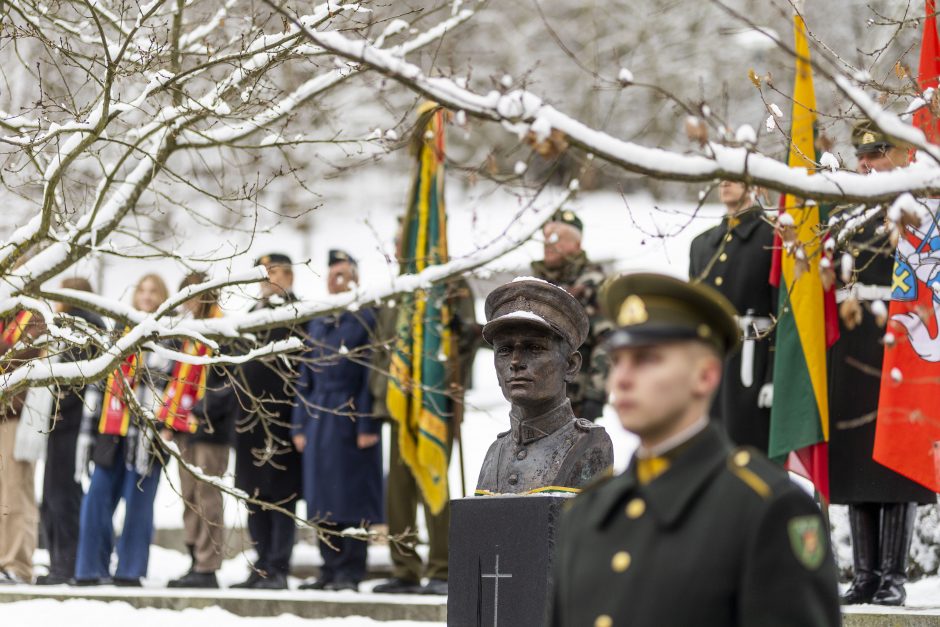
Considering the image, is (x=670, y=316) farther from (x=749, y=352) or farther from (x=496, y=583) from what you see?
(x=749, y=352)

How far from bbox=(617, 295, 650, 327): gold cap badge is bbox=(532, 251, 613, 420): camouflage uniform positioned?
238 inches

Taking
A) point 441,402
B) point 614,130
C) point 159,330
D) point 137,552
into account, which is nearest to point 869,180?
point 159,330

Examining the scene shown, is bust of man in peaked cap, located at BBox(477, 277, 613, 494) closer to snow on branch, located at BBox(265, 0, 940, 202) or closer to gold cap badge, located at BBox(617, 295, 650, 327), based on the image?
snow on branch, located at BBox(265, 0, 940, 202)

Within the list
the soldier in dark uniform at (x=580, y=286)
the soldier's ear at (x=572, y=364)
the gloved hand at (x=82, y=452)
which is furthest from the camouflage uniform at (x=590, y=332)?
the gloved hand at (x=82, y=452)

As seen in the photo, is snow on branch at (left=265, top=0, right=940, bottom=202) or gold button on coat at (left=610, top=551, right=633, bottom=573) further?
snow on branch at (left=265, top=0, right=940, bottom=202)

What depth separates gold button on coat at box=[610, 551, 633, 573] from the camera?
3.45 metres

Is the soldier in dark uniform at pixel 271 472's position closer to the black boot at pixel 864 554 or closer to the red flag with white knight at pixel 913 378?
the black boot at pixel 864 554

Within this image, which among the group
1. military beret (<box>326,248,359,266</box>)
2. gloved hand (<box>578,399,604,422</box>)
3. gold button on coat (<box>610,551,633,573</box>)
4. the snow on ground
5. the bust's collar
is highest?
military beret (<box>326,248,359,266</box>)

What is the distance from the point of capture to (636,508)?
3500mm

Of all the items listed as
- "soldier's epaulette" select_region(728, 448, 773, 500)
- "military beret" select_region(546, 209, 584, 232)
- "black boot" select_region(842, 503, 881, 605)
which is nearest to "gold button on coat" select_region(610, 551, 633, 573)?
"soldier's epaulette" select_region(728, 448, 773, 500)

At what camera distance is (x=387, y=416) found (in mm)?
10625

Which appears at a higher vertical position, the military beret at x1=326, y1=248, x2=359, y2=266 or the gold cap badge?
the military beret at x1=326, y1=248, x2=359, y2=266

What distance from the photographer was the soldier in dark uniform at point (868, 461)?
8445mm

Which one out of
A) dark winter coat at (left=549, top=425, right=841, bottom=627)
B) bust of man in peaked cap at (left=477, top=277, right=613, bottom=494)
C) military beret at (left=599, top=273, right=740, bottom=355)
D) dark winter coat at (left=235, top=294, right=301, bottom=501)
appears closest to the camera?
dark winter coat at (left=549, top=425, right=841, bottom=627)
